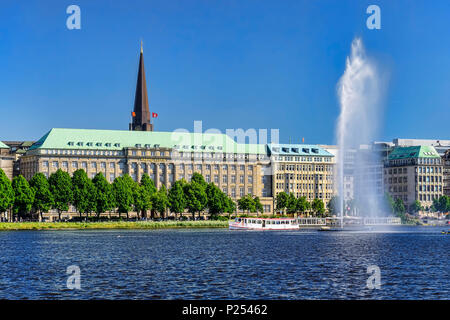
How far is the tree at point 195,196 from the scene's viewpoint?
151900mm

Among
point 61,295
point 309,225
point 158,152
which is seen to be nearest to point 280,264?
point 61,295

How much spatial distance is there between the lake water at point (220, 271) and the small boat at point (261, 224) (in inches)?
2400

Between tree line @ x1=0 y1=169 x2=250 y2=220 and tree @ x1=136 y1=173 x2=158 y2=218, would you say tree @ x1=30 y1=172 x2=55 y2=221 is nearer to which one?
tree line @ x1=0 y1=169 x2=250 y2=220

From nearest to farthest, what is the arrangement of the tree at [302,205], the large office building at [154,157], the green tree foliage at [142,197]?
the green tree foliage at [142,197], the large office building at [154,157], the tree at [302,205]

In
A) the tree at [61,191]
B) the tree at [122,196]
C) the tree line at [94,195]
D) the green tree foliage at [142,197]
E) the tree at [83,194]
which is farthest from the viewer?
the green tree foliage at [142,197]

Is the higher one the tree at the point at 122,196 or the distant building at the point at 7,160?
the distant building at the point at 7,160

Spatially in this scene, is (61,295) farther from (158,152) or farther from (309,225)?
(158,152)

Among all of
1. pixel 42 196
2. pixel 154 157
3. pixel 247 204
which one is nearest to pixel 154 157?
pixel 154 157

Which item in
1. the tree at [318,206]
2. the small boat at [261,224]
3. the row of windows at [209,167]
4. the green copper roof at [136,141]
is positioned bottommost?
the small boat at [261,224]

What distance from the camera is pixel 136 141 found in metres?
188

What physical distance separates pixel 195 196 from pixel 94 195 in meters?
23.6

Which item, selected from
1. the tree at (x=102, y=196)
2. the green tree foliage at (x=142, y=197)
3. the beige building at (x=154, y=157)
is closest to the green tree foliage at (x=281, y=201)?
the beige building at (x=154, y=157)

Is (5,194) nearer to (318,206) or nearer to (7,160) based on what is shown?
(7,160)

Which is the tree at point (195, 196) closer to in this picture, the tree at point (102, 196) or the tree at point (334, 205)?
the tree at point (102, 196)
